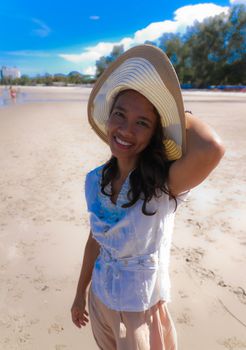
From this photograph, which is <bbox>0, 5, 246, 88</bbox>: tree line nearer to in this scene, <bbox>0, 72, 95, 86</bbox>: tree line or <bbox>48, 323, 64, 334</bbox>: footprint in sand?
<bbox>0, 72, 95, 86</bbox>: tree line

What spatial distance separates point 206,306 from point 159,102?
6.05ft

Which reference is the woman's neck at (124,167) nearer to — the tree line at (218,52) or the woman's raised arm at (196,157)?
the woman's raised arm at (196,157)

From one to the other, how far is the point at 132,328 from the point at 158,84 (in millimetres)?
858

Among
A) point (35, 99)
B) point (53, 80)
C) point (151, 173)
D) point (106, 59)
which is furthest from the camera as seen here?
point (53, 80)

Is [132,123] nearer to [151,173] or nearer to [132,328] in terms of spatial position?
[151,173]

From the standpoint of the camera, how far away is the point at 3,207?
13.6 feet

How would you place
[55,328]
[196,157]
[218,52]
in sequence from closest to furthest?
[196,157], [55,328], [218,52]

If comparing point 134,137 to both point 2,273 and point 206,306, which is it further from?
point 2,273

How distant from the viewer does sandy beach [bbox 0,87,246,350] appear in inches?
82.6

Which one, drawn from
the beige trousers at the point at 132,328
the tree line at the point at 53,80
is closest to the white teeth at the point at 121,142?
the beige trousers at the point at 132,328

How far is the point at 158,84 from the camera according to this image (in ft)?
3.25

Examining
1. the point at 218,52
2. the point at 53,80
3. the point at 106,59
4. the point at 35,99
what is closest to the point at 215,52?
the point at 218,52

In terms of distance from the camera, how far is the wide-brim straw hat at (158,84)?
0.97m

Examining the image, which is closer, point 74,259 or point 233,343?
point 233,343
